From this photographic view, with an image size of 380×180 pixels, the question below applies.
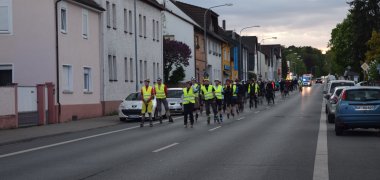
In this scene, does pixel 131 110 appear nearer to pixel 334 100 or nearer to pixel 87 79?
pixel 87 79

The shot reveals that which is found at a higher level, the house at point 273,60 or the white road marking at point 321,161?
the house at point 273,60

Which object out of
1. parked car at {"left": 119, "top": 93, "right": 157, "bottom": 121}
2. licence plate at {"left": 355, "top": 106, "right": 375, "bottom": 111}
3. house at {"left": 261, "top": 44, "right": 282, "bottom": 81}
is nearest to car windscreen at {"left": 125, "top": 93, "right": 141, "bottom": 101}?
parked car at {"left": 119, "top": 93, "right": 157, "bottom": 121}

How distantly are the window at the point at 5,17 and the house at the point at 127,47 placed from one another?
839 cm

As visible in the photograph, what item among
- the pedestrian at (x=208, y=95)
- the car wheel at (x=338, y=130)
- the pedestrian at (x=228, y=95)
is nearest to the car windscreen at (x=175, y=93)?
the pedestrian at (x=228, y=95)

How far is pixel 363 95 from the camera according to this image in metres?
19.6

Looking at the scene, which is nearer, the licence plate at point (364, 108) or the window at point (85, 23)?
the licence plate at point (364, 108)

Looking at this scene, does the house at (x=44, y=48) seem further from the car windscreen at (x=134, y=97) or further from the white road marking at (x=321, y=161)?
the white road marking at (x=321, y=161)

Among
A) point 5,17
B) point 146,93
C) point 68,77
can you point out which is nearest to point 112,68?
point 68,77

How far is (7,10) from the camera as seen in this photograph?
2927 cm

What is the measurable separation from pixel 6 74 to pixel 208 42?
41.9m

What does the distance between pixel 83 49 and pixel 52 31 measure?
4.12 meters

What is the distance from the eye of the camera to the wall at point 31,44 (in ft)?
97.5

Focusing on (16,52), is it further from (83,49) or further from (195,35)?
(195,35)

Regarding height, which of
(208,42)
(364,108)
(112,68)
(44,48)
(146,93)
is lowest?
(364,108)
